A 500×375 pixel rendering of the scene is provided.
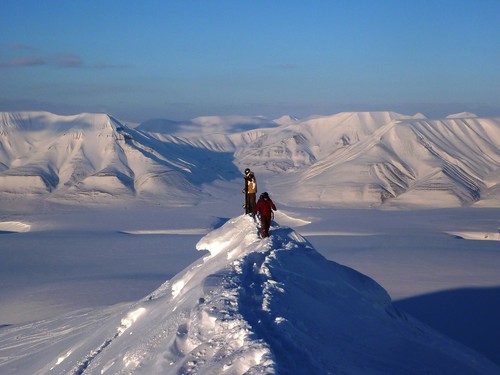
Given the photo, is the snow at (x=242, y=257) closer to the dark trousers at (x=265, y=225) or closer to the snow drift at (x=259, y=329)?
the snow drift at (x=259, y=329)

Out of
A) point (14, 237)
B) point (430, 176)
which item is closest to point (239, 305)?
point (14, 237)

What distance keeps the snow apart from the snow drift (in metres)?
0.03

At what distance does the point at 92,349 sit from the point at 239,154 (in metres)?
97.9

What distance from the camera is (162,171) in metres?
69.4

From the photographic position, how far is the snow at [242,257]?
6930mm

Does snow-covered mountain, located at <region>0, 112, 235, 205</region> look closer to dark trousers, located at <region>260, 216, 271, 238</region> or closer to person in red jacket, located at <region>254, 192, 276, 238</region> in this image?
dark trousers, located at <region>260, 216, 271, 238</region>

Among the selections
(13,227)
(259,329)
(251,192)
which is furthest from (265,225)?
(13,227)

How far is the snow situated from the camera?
6.93 metres

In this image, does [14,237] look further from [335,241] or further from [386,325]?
[386,325]

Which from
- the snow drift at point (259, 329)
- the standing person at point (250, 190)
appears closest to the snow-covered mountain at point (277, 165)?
the standing person at point (250, 190)

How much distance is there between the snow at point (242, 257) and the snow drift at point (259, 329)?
3 centimetres

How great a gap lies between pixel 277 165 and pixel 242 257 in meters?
→ 81.9

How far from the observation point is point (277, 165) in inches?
3556

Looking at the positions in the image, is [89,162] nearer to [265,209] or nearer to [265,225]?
[265,225]
